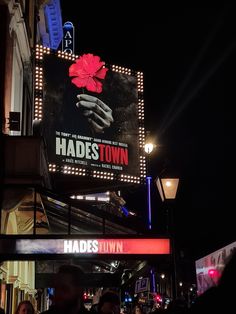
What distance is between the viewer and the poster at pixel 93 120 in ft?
64.2

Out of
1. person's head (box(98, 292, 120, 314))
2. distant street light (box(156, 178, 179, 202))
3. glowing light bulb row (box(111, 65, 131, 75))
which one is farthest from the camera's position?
glowing light bulb row (box(111, 65, 131, 75))

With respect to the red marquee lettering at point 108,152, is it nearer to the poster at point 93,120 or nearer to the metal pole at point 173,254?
the poster at point 93,120

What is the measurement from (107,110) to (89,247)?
935cm

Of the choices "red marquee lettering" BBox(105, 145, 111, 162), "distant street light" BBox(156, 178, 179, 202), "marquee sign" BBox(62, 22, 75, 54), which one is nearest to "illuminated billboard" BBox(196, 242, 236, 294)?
"distant street light" BBox(156, 178, 179, 202)

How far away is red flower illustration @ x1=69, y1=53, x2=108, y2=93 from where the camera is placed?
20.7 meters

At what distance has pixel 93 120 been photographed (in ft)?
67.5

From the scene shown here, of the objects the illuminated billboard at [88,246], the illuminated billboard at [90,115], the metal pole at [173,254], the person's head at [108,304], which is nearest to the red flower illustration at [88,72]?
the illuminated billboard at [90,115]

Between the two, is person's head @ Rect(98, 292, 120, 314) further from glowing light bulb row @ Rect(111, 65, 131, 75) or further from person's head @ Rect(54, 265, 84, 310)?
glowing light bulb row @ Rect(111, 65, 131, 75)

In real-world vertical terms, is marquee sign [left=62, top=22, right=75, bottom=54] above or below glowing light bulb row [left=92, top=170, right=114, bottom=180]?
above

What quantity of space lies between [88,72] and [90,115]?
5.28 ft

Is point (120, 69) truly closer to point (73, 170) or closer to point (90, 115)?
point (90, 115)

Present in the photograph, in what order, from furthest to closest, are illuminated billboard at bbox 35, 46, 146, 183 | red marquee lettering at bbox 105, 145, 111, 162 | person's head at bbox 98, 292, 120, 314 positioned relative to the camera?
1. red marquee lettering at bbox 105, 145, 111, 162
2. illuminated billboard at bbox 35, 46, 146, 183
3. person's head at bbox 98, 292, 120, 314

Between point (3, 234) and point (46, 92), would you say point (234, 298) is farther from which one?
point (46, 92)

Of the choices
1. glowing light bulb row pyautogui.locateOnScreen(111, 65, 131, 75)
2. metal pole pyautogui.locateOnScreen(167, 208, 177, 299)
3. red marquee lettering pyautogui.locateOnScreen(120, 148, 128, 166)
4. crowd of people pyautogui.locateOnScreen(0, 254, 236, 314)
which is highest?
glowing light bulb row pyautogui.locateOnScreen(111, 65, 131, 75)
